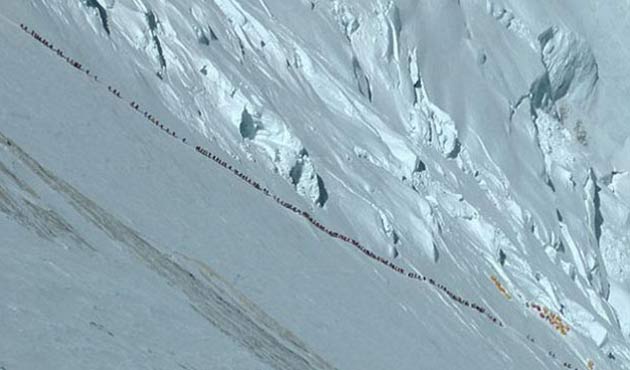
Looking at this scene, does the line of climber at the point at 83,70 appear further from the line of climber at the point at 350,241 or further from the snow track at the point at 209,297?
the snow track at the point at 209,297

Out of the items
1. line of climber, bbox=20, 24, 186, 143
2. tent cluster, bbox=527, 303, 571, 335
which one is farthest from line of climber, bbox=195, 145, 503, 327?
tent cluster, bbox=527, 303, 571, 335

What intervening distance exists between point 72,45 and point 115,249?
72.3 feet

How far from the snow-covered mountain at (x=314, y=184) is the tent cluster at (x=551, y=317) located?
0.15m

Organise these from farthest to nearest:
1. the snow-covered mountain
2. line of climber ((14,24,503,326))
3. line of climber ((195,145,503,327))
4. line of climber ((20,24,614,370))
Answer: line of climber ((195,145,503,327)), line of climber ((14,24,503,326)), line of climber ((20,24,614,370)), the snow-covered mountain

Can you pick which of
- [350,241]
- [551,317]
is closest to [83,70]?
[350,241]

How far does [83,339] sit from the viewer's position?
57.0 ft

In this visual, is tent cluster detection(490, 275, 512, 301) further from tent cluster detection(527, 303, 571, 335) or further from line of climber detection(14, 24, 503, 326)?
line of climber detection(14, 24, 503, 326)

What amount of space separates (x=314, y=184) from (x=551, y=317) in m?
17.0

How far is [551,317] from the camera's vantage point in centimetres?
6706

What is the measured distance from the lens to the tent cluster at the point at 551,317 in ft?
Result: 217

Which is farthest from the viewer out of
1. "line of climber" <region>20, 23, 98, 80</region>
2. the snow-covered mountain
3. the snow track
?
"line of climber" <region>20, 23, 98, 80</region>

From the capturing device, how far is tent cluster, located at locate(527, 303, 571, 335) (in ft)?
217

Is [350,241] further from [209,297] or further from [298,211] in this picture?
[209,297]

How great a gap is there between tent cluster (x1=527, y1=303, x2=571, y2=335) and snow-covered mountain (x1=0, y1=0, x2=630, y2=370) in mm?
155
